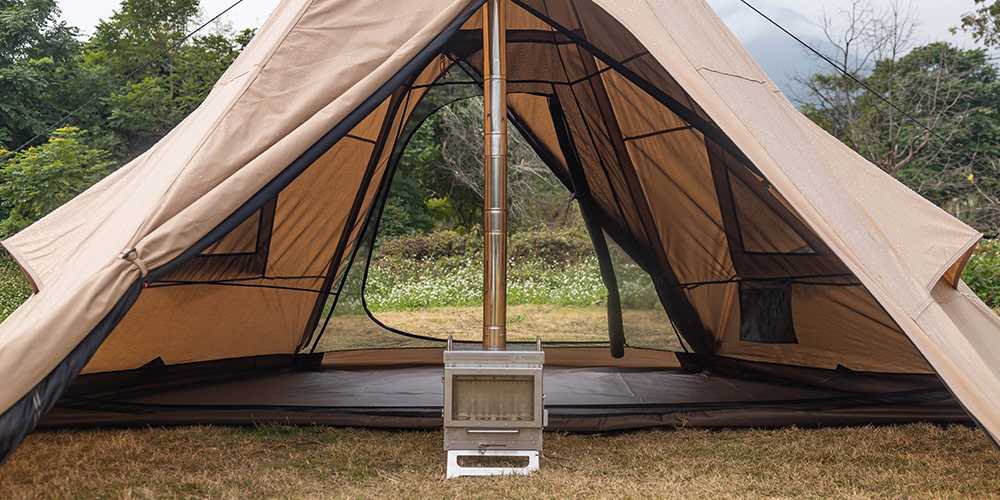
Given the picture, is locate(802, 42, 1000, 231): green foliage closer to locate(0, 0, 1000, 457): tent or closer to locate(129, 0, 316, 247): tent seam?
locate(0, 0, 1000, 457): tent

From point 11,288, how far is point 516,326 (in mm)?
5783

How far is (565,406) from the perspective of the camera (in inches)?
133

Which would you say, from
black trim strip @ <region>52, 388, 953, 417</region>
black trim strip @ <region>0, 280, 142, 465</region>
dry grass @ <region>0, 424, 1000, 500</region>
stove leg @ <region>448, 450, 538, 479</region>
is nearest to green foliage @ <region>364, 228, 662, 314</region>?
black trim strip @ <region>52, 388, 953, 417</region>

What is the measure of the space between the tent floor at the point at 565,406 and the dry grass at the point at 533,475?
0.07 metres

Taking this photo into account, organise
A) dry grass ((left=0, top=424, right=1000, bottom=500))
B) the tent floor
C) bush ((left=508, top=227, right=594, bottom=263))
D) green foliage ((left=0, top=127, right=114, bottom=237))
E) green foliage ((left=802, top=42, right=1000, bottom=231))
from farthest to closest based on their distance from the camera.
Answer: green foliage ((left=0, top=127, right=114, bottom=237)) → green foliage ((left=802, top=42, right=1000, bottom=231)) → bush ((left=508, top=227, right=594, bottom=263)) → the tent floor → dry grass ((left=0, top=424, right=1000, bottom=500))

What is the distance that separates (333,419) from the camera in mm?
3316

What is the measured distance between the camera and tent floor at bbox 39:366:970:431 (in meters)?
3.27

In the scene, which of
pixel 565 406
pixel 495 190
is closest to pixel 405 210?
pixel 565 406

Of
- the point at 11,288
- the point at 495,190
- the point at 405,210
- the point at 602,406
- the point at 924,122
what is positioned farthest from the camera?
the point at 405,210

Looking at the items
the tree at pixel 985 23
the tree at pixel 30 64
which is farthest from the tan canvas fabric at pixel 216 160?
the tree at pixel 30 64

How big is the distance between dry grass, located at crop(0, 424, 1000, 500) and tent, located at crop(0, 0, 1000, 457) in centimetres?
17

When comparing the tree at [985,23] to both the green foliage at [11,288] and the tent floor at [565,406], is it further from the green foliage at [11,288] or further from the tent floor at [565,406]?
the green foliage at [11,288]

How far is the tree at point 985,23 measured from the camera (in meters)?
10.8

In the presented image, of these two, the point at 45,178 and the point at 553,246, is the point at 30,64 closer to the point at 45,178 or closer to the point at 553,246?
the point at 45,178
